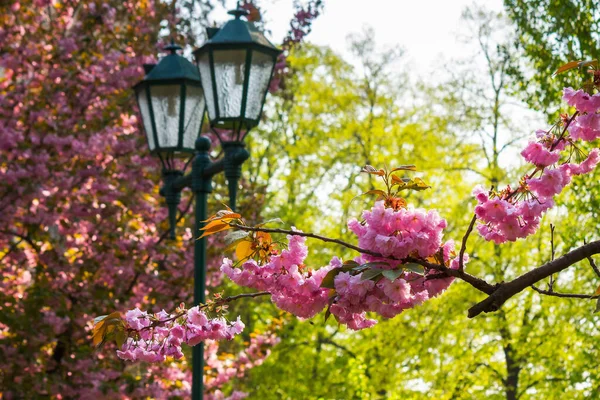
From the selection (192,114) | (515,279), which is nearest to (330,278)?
(515,279)

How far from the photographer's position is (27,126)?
1018 centimetres

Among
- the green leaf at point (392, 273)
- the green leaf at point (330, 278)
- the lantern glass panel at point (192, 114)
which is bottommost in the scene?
the green leaf at point (392, 273)

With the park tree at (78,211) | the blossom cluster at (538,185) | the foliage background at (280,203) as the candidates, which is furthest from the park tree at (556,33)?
the blossom cluster at (538,185)

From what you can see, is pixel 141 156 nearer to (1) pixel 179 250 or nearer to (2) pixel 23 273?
(1) pixel 179 250

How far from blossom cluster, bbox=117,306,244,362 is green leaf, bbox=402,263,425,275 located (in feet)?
2.86

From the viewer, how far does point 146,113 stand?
712 cm

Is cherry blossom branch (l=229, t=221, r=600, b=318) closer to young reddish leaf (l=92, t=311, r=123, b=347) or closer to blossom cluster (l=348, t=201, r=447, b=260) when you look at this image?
blossom cluster (l=348, t=201, r=447, b=260)

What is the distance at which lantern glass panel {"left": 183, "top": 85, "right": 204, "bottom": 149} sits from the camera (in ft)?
22.9

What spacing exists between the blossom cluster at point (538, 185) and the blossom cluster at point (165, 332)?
0.97 meters

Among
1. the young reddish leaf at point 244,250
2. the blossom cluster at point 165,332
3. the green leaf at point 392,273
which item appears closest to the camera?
the green leaf at point 392,273

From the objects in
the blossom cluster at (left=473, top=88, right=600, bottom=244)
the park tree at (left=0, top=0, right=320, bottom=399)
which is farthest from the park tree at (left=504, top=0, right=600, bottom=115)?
the blossom cluster at (left=473, top=88, right=600, bottom=244)

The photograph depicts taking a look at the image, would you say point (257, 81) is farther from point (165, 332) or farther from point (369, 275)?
point (369, 275)

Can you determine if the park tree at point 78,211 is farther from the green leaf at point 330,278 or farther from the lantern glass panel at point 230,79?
the green leaf at point 330,278

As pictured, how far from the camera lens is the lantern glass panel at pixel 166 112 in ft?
22.8
